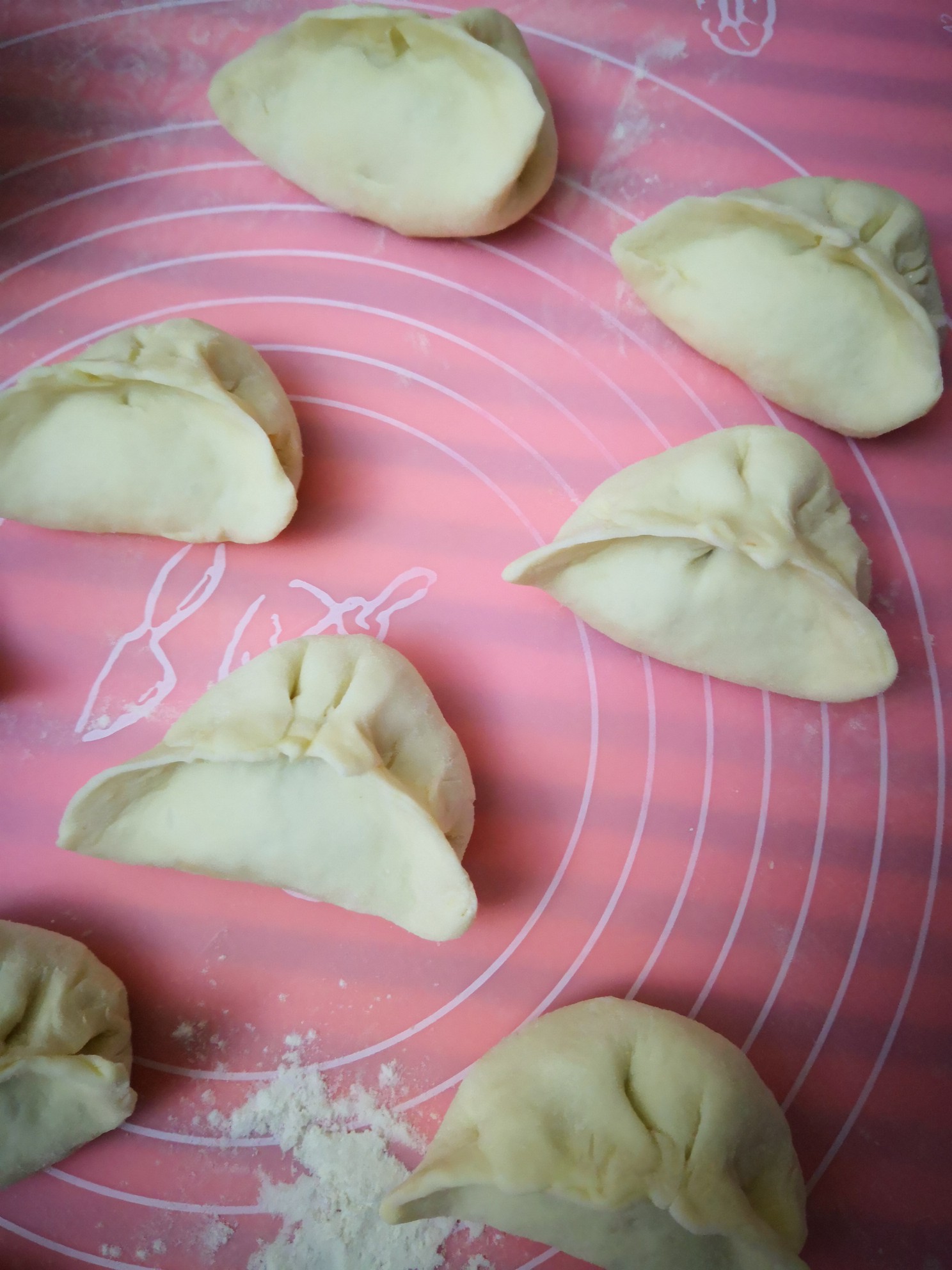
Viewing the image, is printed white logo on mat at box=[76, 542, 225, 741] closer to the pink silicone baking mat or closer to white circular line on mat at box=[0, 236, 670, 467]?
the pink silicone baking mat

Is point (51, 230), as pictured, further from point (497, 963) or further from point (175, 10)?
point (497, 963)

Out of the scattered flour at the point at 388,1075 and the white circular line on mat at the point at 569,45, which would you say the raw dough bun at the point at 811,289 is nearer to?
the white circular line on mat at the point at 569,45

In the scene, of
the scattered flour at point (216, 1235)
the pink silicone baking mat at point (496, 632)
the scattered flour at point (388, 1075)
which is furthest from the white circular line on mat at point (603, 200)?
the scattered flour at point (216, 1235)

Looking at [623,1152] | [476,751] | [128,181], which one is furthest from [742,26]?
[623,1152]

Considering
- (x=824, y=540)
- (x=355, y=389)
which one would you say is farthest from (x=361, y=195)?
(x=824, y=540)

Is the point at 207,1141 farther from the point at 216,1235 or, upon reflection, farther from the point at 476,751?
the point at 476,751

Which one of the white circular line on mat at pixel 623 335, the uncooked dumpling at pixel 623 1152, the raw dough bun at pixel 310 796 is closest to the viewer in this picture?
the uncooked dumpling at pixel 623 1152
